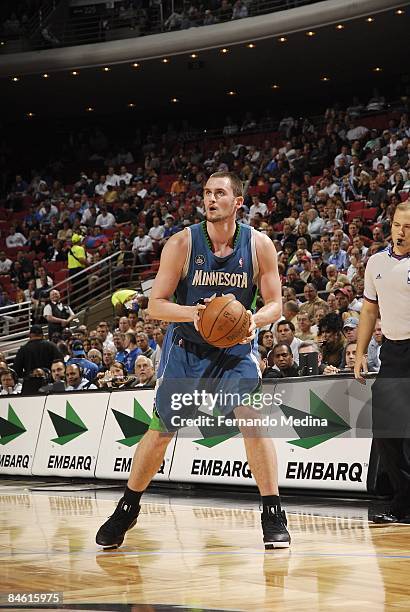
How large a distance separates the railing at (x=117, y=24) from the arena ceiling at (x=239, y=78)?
2.48 feet

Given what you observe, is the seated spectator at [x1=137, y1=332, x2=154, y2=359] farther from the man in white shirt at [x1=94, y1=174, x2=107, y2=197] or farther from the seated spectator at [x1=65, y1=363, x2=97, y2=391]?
the man in white shirt at [x1=94, y1=174, x2=107, y2=197]

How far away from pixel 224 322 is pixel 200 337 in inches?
18.4

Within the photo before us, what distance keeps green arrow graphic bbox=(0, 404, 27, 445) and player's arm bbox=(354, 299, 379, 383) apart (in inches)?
244

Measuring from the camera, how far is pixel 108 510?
812 cm

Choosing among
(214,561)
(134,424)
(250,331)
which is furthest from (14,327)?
(214,561)

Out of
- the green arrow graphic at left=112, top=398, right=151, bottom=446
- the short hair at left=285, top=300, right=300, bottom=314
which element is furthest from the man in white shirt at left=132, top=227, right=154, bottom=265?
the green arrow graphic at left=112, top=398, right=151, bottom=446

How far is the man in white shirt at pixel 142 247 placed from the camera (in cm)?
2084

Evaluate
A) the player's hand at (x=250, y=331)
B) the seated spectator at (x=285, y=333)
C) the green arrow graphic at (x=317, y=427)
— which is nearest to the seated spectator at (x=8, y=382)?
the seated spectator at (x=285, y=333)

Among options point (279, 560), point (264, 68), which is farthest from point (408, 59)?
point (279, 560)

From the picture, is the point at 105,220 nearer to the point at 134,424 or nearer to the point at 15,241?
the point at 15,241

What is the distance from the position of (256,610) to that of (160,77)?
24.4 meters

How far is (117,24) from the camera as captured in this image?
2616 cm

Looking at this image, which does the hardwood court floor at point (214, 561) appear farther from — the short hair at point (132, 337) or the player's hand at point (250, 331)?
the short hair at point (132, 337)

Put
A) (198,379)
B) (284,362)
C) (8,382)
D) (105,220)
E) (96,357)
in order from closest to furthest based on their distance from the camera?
(198,379)
(284,362)
(8,382)
(96,357)
(105,220)
